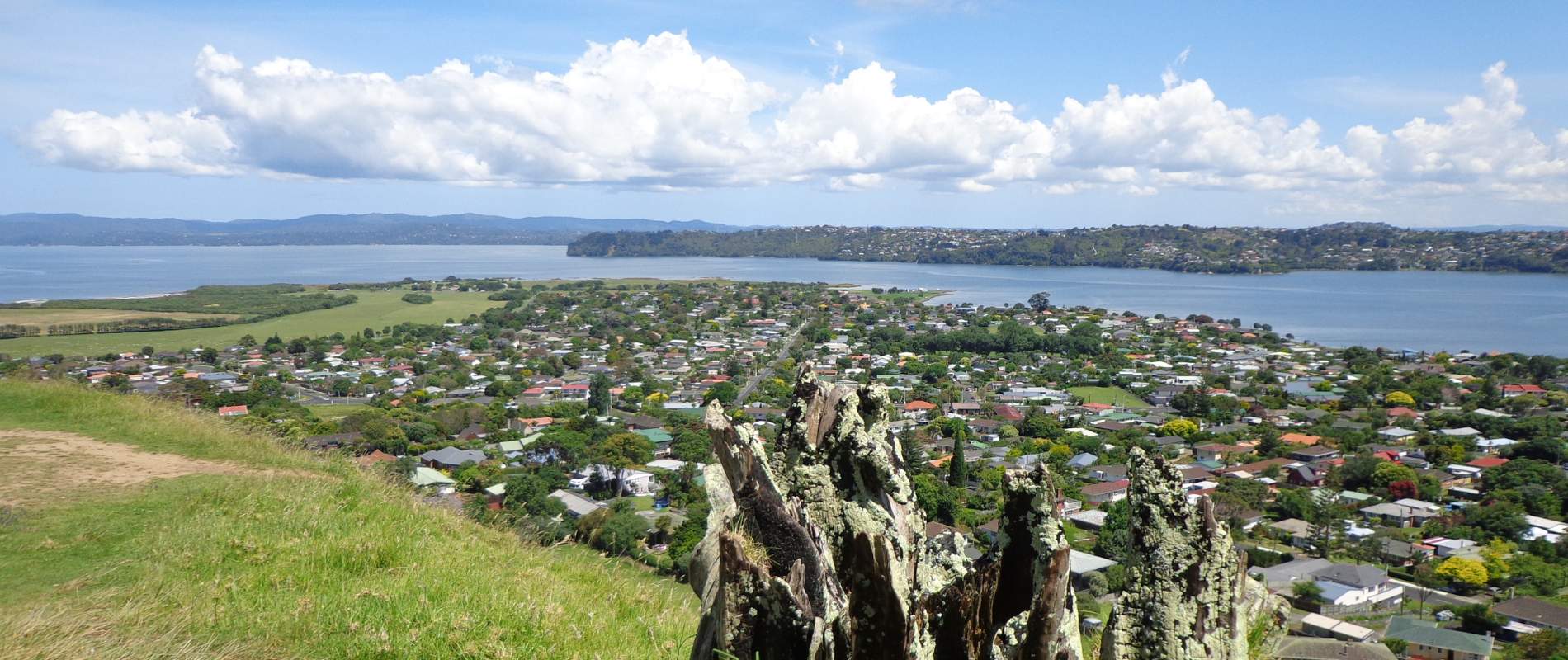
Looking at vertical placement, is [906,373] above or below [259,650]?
below

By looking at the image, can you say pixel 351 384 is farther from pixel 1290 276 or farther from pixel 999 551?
pixel 1290 276

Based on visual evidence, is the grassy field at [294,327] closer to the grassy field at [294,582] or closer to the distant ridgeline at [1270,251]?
the grassy field at [294,582]

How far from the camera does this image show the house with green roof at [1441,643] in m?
14.9

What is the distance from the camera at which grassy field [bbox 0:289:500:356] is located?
49469mm

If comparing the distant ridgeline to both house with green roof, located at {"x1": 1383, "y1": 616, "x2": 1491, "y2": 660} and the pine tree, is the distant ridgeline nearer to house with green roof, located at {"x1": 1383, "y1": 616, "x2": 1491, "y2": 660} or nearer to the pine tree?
the pine tree

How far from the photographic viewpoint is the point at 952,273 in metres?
157

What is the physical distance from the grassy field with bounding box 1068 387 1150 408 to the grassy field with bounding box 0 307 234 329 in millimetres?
61394

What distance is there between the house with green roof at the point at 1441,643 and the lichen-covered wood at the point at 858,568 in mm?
15560

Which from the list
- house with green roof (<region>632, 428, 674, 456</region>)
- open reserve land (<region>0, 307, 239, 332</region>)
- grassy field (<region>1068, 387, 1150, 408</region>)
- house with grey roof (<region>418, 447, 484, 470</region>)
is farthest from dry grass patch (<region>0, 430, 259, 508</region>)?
open reserve land (<region>0, 307, 239, 332</region>)

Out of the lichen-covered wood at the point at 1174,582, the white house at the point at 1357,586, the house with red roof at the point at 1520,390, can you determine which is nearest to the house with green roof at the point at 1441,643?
the white house at the point at 1357,586

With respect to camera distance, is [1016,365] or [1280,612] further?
[1016,365]

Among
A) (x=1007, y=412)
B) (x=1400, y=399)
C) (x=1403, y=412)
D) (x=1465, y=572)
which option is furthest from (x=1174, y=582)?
(x=1400, y=399)

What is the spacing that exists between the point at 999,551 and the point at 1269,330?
79.7m

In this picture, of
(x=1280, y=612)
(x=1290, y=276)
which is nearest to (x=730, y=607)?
(x=1280, y=612)
